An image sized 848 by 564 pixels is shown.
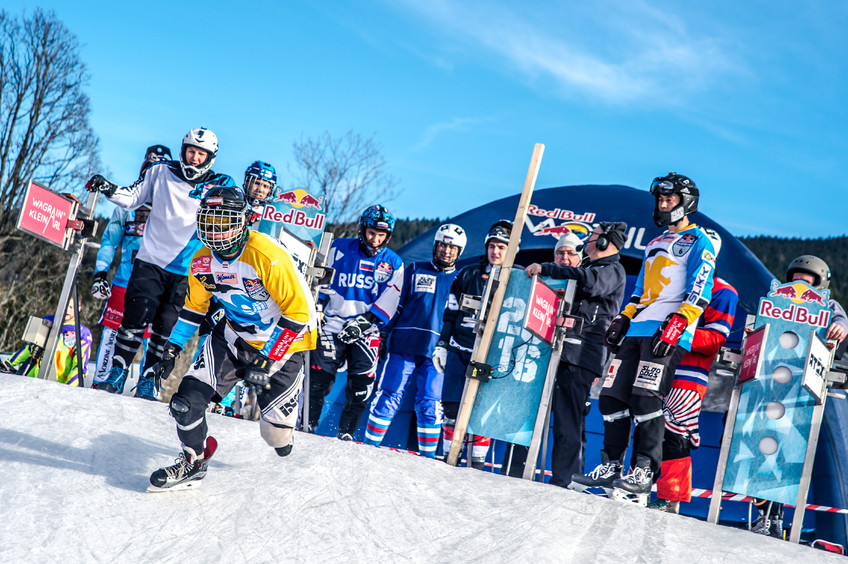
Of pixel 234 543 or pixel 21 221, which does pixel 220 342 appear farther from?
pixel 21 221

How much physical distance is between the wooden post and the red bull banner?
7.22 ft

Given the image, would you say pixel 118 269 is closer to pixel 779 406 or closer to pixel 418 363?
pixel 418 363

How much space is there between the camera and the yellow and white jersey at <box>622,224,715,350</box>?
482 centimetres

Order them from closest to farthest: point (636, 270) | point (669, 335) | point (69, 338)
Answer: point (669, 335)
point (69, 338)
point (636, 270)

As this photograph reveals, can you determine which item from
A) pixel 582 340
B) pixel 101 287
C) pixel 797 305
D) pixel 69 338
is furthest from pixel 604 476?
pixel 69 338

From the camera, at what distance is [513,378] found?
18.4ft

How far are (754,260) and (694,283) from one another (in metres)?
4.32

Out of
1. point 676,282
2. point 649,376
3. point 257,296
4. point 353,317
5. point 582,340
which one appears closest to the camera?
point 257,296

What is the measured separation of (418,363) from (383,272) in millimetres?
892

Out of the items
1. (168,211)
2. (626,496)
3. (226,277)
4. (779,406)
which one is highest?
(168,211)

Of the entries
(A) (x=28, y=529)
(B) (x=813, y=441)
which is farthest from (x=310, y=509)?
(B) (x=813, y=441)

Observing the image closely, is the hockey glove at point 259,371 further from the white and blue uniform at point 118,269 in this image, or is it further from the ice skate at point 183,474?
the white and blue uniform at point 118,269

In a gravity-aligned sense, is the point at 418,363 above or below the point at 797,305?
below

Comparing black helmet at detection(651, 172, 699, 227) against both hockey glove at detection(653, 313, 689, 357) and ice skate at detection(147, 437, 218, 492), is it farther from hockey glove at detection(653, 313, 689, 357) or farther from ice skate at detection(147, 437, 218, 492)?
ice skate at detection(147, 437, 218, 492)
